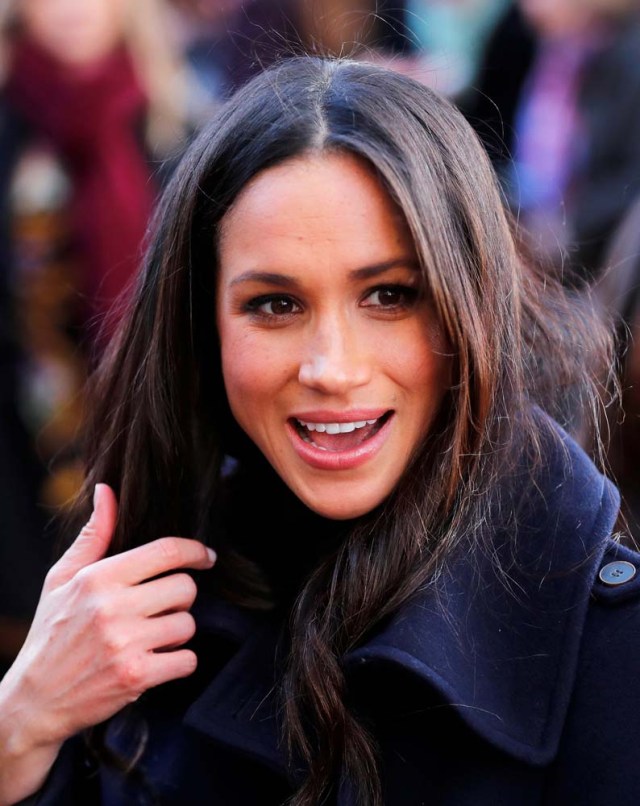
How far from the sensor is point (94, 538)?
2.09 meters

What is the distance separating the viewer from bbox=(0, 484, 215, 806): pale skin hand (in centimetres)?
192

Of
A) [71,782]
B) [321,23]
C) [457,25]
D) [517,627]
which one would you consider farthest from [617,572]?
[457,25]

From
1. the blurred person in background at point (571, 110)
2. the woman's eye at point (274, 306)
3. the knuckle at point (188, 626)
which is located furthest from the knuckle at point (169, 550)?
the blurred person in background at point (571, 110)

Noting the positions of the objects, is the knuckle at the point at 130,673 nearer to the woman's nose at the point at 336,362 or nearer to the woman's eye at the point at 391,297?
the woman's nose at the point at 336,362

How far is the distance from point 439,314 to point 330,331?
0.17 m

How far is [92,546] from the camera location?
208 centimetres

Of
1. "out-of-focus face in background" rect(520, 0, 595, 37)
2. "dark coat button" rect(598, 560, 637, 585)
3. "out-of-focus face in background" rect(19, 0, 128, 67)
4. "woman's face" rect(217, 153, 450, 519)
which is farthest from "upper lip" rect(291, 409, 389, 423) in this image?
"out-of-focus face in background" rect(520, 0, 595, 37)

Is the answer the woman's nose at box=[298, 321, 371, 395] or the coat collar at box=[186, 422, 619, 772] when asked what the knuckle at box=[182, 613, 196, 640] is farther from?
the woman's nose at box=[298, 321, 371, 395]

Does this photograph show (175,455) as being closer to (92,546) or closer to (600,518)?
(92,546)

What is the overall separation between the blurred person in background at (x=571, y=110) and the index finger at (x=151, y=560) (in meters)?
1.92

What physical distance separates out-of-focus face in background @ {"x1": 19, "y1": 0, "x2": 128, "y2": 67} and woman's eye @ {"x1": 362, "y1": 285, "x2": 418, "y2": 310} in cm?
235

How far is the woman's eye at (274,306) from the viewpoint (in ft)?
5.93

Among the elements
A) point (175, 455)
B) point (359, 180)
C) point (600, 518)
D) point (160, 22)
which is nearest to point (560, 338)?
point (600, 518)

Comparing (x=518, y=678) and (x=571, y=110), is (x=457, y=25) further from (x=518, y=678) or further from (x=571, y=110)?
(x=518, y=678)
